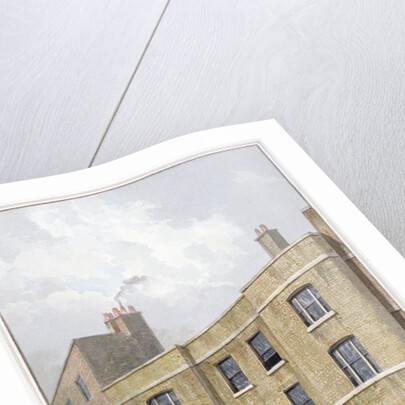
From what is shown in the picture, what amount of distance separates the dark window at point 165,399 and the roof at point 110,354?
0.07 metres

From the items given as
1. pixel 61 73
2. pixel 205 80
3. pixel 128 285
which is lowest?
pixel 128 285

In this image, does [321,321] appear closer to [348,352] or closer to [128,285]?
[348,352]

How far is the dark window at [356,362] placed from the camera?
1116mm

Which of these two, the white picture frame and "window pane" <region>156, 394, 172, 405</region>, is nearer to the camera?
"window pane" <region>156, 394, 172, 405</region>

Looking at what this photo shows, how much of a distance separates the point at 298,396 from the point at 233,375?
121 millimetres

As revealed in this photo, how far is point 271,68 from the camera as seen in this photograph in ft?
5.98

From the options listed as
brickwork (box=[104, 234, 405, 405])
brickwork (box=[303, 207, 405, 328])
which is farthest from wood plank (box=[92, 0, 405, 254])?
brickwork (box=[104, 234, 405, 405])

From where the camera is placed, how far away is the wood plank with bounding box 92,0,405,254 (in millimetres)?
1548

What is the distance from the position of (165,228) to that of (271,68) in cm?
67

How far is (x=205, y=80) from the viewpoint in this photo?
1.82 metres

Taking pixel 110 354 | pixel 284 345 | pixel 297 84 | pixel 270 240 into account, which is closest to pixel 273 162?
pixel 270 240

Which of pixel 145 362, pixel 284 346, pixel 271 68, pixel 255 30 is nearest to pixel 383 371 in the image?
pixel 284 346

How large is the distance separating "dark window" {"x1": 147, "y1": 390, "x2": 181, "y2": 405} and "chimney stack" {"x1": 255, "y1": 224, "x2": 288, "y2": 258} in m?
0.34

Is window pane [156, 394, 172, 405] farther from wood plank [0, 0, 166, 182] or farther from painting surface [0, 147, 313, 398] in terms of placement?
wood plank [0, 0, 166, 182]
